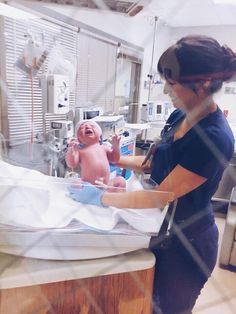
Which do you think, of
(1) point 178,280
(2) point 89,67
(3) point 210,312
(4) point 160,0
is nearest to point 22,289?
(1) point 178,280

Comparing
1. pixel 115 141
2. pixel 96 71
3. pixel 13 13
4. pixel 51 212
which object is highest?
pixel 13 13

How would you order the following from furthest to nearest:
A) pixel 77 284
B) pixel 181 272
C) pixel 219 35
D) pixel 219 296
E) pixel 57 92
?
pixel 219 296
pixel 57 92
pixel 219 35
pixel 181 272
pixel 77 284

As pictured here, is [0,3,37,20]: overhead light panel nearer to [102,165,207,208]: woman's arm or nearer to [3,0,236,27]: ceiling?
[3,0,236,27]: ceiling

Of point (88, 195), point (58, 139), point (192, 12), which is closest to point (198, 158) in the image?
point (88, 195)

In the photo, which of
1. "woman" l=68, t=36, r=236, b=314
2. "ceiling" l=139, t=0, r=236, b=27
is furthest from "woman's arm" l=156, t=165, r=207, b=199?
"ceiling" l=139, t=0, r=236, b=27

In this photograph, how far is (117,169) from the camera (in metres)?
0.91

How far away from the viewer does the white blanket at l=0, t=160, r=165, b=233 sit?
21.7 inches

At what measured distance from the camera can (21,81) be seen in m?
1.30

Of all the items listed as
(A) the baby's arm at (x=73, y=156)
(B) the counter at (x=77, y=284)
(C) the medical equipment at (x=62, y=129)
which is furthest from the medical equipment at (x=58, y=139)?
(B) the counter at (x=77, y=284)

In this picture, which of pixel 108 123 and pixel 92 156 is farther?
pixel 108 123

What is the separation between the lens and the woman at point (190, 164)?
23.0 inches

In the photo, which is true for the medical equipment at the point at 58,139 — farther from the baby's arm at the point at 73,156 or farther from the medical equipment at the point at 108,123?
the baby's arm at the point at 73,156

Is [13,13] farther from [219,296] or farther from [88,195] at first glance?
[219,296]

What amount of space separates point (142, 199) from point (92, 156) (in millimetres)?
307
